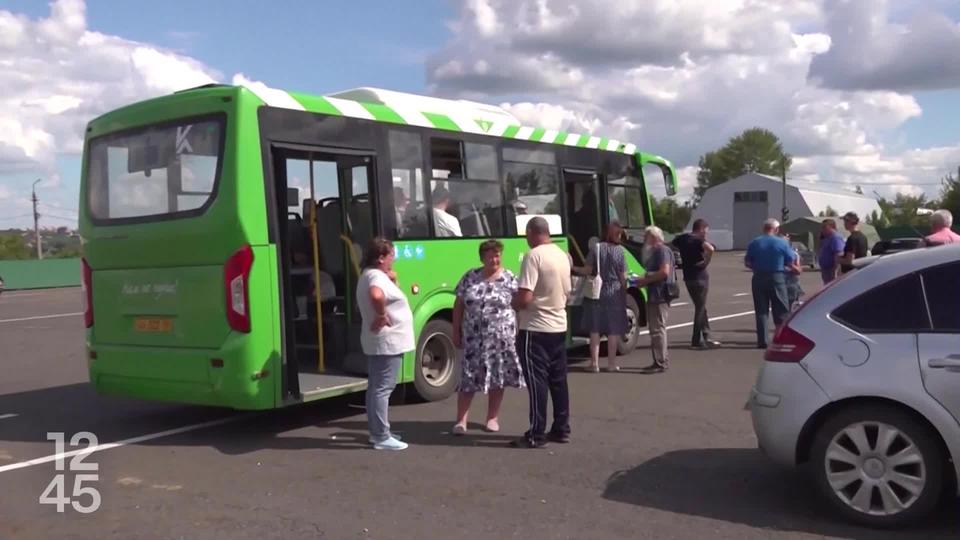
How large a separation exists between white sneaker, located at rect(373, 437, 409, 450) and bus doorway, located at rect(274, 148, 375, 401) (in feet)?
3.83

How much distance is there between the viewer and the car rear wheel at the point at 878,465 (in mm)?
5191

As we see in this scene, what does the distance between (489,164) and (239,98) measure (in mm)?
3491

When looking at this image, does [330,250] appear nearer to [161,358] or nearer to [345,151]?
[345,151]

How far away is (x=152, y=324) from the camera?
8.10 m

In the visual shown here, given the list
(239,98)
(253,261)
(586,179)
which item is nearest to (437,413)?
(253,261)

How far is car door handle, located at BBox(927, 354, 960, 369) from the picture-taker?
202 inches

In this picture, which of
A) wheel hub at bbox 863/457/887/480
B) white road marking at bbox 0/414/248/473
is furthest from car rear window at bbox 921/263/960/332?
white road marking at bbox 0/414/248/473

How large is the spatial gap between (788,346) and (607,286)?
5752 mm

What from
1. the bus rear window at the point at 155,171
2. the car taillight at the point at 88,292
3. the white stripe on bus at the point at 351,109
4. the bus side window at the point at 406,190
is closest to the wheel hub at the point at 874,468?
the bus side window at the point at 406,190

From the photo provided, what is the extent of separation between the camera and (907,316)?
5371 mm

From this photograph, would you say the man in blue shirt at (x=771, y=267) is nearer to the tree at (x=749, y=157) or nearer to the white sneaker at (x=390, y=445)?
the white sneaker at (x=390, y=445)

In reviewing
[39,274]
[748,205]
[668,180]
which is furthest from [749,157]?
[668,180]

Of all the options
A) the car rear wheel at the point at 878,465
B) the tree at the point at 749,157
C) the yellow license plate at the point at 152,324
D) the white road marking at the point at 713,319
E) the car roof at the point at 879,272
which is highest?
the tree at the point at 749,157

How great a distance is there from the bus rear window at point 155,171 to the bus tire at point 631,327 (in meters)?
6.85
